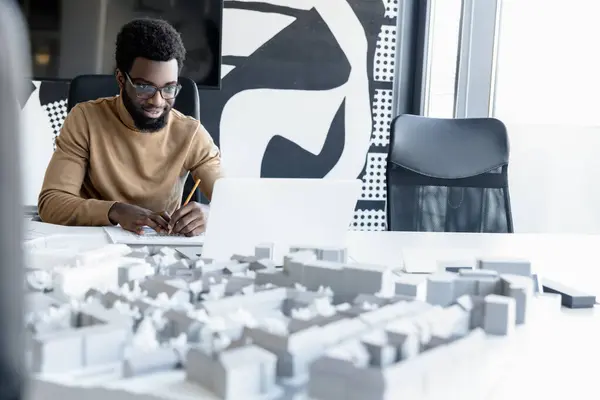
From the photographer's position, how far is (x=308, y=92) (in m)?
3.45

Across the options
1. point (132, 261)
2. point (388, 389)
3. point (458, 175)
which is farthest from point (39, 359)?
point (458, 175)

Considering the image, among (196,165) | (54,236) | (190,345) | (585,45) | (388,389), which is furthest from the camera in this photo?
(585,45)

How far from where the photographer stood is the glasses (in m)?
1.92

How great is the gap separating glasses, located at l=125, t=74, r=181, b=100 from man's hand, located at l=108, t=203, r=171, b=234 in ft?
1.38

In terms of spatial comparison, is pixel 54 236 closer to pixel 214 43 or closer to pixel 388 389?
pixel 388 389

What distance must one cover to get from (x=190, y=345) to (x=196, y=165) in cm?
153

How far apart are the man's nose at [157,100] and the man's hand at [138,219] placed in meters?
0.41

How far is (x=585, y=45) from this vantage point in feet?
9.08

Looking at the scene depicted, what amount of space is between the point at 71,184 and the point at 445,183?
3.76 feet

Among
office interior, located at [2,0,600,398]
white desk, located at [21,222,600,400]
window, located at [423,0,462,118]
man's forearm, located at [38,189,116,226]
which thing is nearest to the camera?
white desk, located at [21,222,600,400]

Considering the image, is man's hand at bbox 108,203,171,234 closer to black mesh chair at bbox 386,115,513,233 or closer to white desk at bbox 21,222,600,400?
white desk at bbox 21,222,600,400

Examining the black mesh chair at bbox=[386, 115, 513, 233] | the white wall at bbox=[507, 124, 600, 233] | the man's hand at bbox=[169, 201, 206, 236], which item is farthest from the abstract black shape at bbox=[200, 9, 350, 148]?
the man's hand at bbox=[169, 201, 206, 236]

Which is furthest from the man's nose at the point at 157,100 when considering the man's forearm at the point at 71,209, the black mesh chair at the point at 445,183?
the black mesh chair at the point at 445,183

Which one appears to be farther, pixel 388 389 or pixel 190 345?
pixel 190 345
